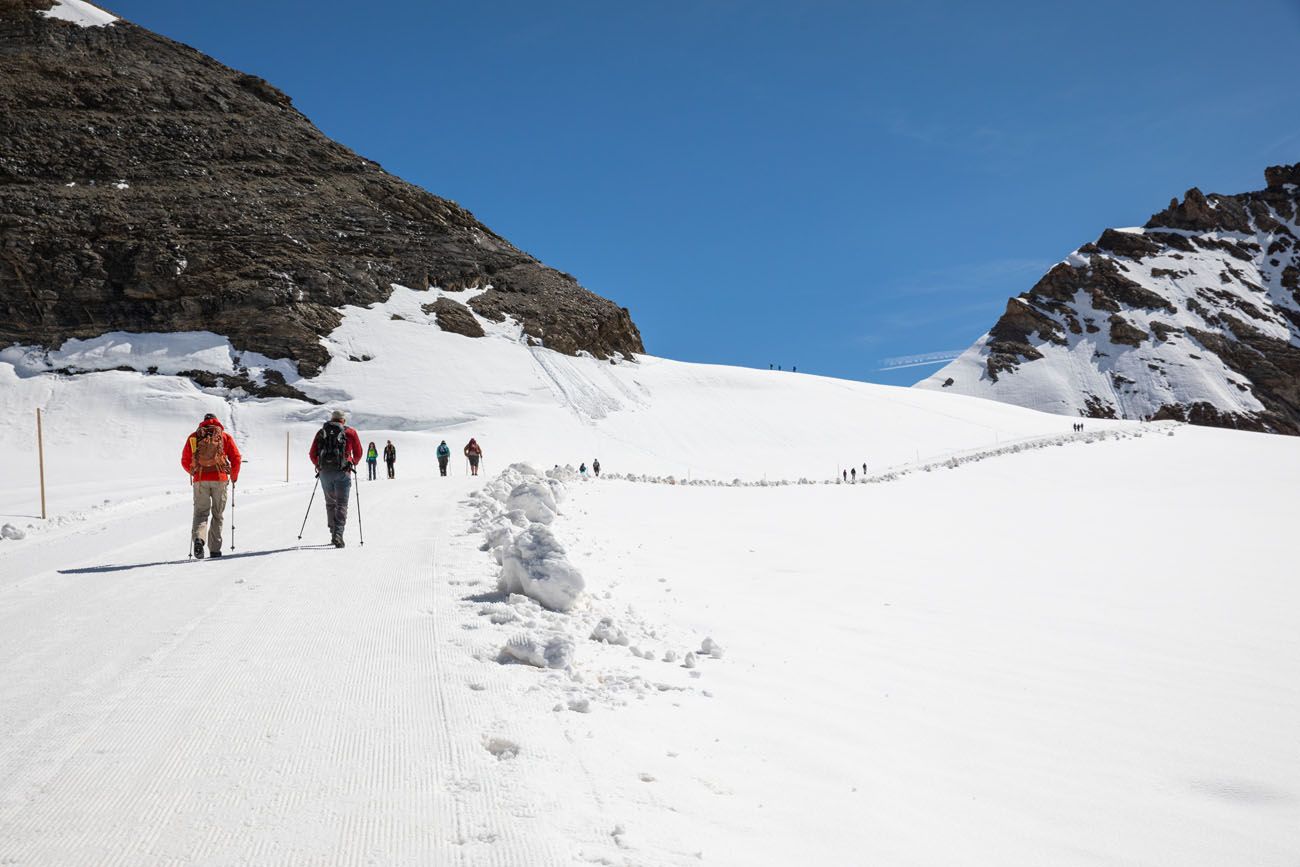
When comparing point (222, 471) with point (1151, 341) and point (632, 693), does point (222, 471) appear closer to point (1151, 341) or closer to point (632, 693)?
point (632, 693)

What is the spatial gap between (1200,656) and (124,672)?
8808mm

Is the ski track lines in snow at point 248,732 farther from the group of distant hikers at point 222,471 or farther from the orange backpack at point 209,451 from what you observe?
the orange backpack at point 209,451

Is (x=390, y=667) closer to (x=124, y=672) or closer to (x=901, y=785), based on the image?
(x=124, y=672)

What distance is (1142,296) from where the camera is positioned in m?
177

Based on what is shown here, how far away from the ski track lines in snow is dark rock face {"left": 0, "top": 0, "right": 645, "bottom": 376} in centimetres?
4857

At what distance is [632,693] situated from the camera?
4.74 m

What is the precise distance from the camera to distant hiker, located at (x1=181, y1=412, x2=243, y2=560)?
9.56 metres

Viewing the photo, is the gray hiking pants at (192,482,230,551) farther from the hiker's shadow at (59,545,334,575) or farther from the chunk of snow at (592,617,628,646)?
the chunk of snow at (592,617,628,646)

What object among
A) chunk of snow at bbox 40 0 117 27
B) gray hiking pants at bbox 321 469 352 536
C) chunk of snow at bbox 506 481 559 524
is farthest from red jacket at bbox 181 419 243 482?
chunk of snow at bbox 40 0 117 27

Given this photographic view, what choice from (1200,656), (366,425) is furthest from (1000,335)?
(1200,656)

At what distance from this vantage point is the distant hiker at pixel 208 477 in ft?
31.4

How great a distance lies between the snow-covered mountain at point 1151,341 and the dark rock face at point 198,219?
12108 centimetres

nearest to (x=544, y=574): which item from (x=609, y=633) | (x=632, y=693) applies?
(x=609, y=633)

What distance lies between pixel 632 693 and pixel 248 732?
6.97 feet
